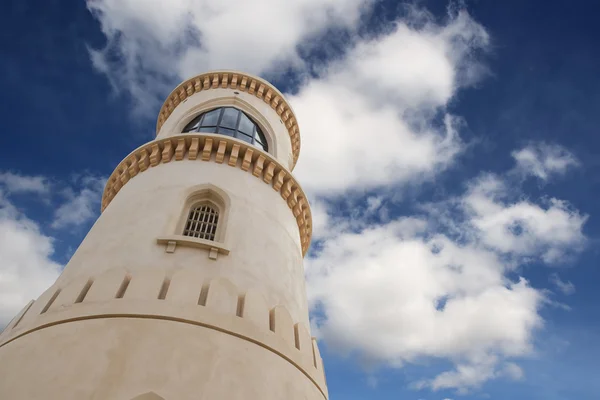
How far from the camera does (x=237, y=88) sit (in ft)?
59.3

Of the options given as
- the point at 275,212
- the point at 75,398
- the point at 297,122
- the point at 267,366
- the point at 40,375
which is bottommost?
the point at 75,398

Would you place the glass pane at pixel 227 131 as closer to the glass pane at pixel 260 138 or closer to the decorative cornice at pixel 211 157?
the glass pane at pixel 260 138

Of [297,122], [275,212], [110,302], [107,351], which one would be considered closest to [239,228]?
[275,212]

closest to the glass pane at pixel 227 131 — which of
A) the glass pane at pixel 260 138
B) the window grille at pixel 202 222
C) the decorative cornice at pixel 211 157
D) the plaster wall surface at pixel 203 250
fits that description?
the glass pane at pixel 260 138

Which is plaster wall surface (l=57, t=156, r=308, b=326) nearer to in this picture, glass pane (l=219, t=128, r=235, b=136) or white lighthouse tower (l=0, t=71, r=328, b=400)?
white lighthouse tower (l=0, t=71, r=328, b=400)

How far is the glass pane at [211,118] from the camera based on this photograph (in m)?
15.1

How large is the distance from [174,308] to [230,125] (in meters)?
8.83

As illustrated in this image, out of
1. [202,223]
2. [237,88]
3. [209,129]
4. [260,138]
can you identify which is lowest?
[202,223]

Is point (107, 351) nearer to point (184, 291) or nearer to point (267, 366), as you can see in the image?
point (184, 291)

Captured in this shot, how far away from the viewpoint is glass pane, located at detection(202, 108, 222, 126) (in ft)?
49.5

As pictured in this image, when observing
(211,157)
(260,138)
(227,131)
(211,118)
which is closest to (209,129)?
(227,131)

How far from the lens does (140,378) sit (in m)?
6.27

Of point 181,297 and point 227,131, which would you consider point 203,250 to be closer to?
point 181,297

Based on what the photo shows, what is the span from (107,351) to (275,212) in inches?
236
